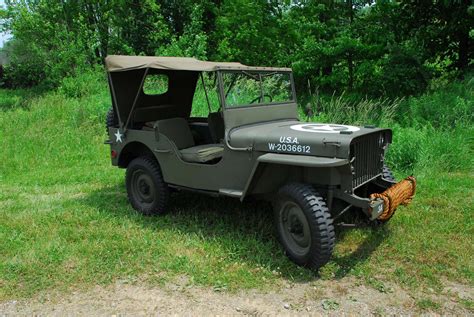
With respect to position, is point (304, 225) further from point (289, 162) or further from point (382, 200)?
point (382, 200)

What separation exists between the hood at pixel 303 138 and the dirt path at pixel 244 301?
107cm

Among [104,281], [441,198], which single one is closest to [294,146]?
[104,281]

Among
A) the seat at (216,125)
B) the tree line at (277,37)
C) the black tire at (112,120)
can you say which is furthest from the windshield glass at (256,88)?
the tree line at (277,37)

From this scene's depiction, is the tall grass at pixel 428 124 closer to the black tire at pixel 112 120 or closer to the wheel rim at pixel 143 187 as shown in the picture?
the wheel rim at pixel 143 187

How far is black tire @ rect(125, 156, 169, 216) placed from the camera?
193 inches

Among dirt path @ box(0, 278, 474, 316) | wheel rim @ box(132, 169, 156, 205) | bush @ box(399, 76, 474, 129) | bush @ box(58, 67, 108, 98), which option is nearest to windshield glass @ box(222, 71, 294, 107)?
wheel rim @ box(132, 169, 156, 205)

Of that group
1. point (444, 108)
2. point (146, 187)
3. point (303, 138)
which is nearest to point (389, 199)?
point (303, 138)

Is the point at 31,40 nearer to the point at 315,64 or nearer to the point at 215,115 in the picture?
the point at 315,64

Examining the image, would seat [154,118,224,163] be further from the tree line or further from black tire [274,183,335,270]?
the tree line

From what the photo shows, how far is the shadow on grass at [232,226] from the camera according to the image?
3857 millimetres

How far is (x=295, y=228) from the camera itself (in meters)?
3.83

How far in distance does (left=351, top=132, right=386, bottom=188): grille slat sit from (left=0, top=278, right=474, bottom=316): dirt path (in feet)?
3.13

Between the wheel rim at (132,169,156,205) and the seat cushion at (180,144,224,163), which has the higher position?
the seat cushion at (180,144,224,163)

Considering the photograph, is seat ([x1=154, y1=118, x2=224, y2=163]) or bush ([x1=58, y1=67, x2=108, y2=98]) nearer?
seat ([x1=154, y1=118, x2=224, y2=163])
